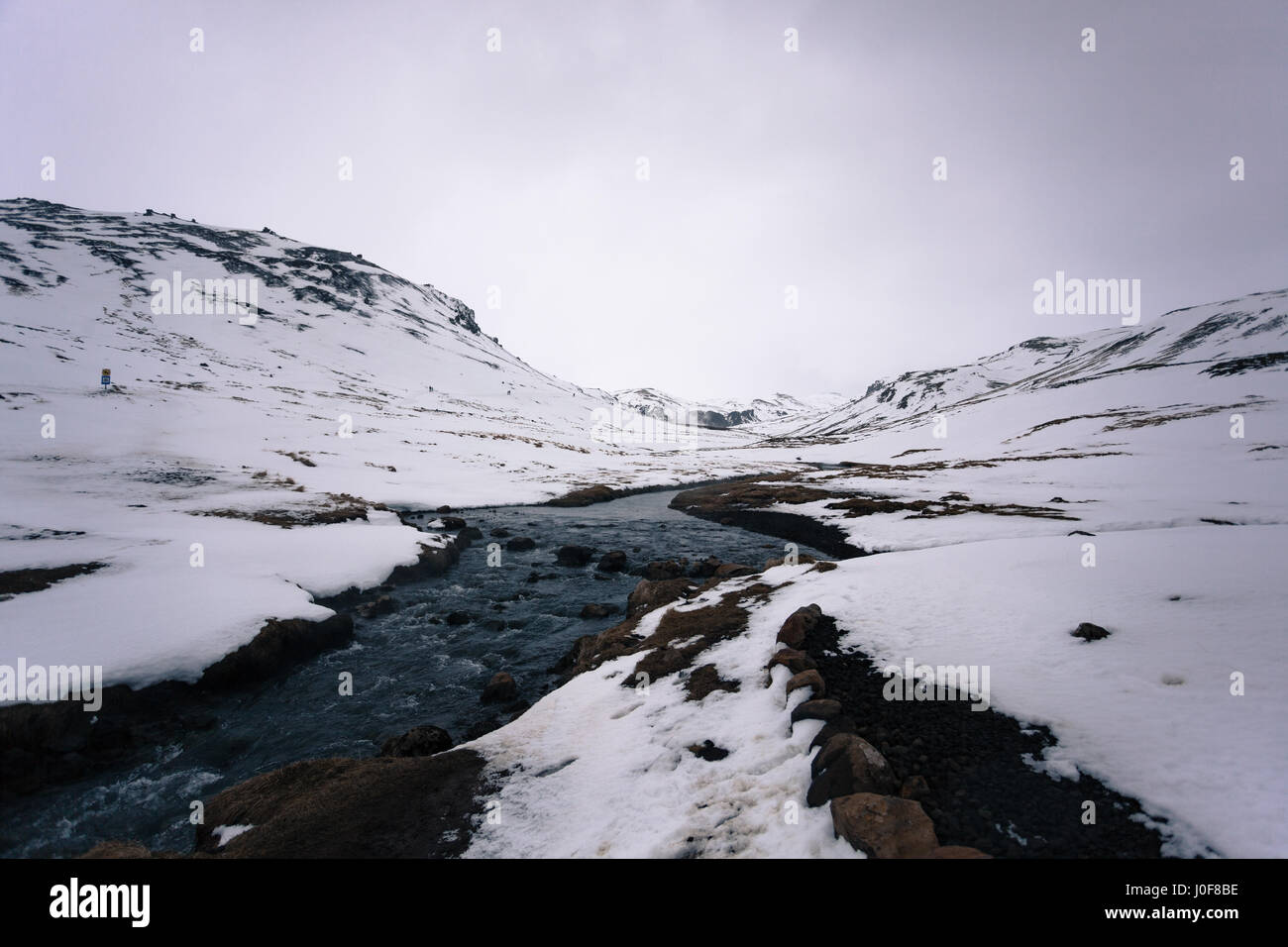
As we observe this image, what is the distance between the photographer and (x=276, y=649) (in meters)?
12.3

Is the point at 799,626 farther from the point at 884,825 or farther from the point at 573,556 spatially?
the point at 573,556

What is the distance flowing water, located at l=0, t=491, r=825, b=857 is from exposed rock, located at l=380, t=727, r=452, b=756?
0.73 metres

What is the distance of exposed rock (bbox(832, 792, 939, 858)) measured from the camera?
451 cm

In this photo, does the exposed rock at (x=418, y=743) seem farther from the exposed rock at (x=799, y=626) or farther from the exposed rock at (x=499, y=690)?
the exposed rock at (x=799, y=626)

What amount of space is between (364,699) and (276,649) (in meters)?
3.13

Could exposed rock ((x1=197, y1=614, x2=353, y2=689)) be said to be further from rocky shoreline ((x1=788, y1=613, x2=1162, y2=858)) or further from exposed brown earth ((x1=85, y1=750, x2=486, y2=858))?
rocky shoreline ((x1=788, y1=613, x2=1162, y2=858))

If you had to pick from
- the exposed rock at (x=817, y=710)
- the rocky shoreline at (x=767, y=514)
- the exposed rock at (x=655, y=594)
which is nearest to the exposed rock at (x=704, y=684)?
the exposed rock at (x=817, y=710)

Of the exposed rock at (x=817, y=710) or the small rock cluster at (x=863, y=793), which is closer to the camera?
the small rock cluster at (x=863, y=793)

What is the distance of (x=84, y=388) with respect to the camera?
4362 cm

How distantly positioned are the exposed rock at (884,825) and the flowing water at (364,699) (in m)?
8.21

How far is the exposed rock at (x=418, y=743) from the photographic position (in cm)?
893

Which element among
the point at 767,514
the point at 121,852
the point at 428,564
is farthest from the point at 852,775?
the point at 767,514

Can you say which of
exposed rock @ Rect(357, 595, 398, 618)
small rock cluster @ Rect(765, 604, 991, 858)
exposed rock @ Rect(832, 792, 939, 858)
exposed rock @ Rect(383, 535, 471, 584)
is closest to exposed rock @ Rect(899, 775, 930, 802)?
small rock cluster @ Rect(765, 604, 991, 858)
